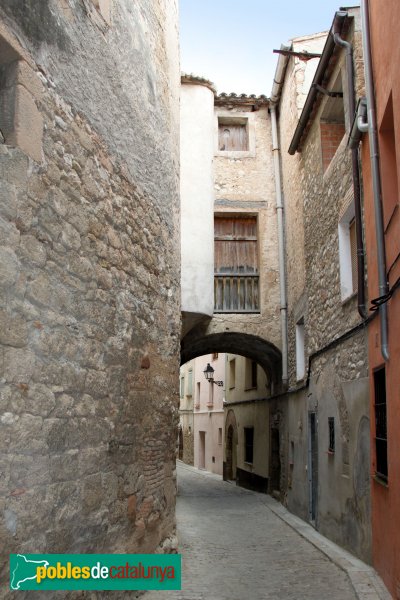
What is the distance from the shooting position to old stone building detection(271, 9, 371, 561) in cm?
648

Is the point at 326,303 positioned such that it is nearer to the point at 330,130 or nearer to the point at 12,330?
the point at 330,130

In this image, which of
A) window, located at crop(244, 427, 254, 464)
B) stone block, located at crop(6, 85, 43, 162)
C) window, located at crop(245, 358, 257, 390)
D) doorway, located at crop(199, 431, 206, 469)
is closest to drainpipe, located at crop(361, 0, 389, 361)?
stone block, located at crop(6, 85, 43, 162)

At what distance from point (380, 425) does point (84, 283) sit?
10.3 feet

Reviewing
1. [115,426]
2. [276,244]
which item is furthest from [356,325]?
[276,244]

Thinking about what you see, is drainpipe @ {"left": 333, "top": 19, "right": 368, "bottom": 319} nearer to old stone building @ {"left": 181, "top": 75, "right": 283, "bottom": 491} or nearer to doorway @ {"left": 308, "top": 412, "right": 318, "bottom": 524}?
doorway @ {"left": 308, "top": 412, "right": 318, "bottom": 524}

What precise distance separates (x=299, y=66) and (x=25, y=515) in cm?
1001

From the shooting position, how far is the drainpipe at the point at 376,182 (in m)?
5.14

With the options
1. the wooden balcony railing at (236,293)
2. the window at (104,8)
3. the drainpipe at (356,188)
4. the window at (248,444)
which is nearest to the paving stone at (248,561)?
the drainpipe at (356,188)

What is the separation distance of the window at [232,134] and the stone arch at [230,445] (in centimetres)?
877

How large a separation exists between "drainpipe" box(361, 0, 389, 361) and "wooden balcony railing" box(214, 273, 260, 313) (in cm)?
630

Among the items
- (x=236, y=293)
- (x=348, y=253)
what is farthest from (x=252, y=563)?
(x=236, y=293)

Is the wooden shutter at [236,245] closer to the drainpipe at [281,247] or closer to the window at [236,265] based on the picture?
the window at [236,265]

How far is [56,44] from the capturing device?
369 centimetres

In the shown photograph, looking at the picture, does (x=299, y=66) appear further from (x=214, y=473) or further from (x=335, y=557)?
(x=214, y=473)
